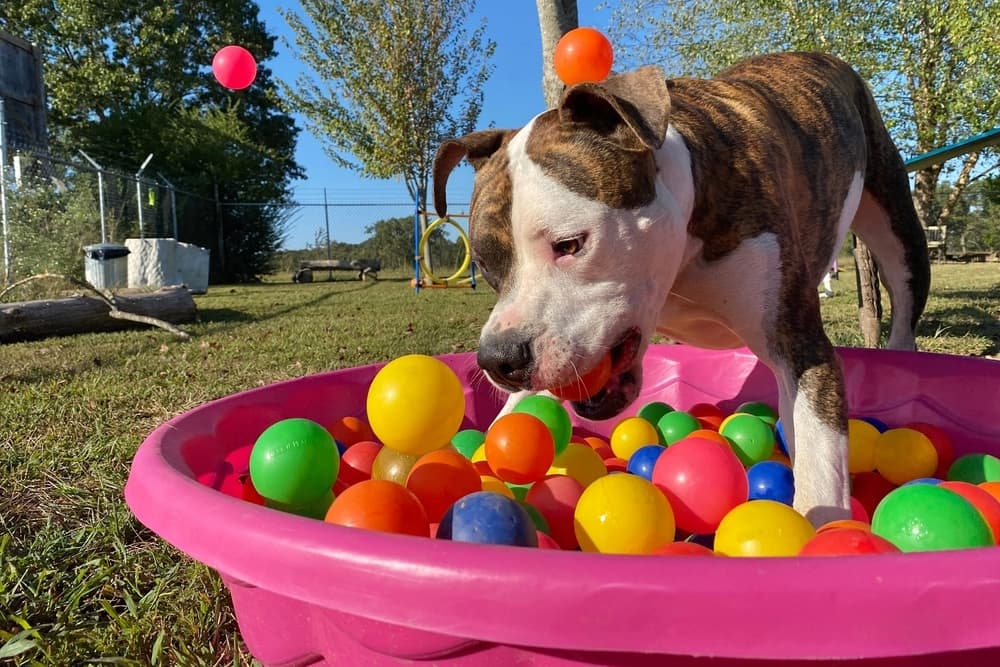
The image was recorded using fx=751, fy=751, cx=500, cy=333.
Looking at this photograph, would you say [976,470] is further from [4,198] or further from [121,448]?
[4,198]

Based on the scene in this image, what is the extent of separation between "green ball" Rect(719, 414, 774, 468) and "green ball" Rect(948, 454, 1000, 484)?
1.96 ft

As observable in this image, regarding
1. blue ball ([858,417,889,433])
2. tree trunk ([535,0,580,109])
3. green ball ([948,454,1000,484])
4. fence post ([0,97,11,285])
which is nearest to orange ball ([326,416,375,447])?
blue ball ([858,417,889,433])

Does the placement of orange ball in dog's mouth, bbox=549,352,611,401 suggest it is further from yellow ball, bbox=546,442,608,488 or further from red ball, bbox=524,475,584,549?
yellow ball, bbox=546,442,608,488

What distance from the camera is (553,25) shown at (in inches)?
203

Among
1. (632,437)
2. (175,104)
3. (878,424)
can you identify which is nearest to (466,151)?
(632,437)

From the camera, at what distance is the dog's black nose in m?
1.90

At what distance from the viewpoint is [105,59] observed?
27641mm

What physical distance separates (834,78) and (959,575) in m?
3.03

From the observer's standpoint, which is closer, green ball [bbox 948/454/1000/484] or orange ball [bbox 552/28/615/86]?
green ball [bbox 948/454/1000/484]

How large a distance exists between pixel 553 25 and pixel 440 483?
406cm

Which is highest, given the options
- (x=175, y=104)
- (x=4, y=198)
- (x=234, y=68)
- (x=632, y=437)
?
(x=175, y=104)

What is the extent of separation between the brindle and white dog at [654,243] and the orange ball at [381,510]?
43cm

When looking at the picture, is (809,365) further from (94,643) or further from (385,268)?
(385,268)

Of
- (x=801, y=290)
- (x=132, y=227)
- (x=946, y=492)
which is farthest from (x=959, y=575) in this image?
(x=132, y=227)
